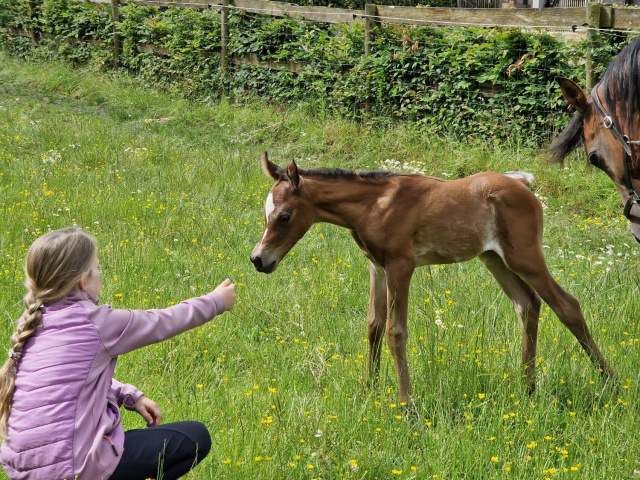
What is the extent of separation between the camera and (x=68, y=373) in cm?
255

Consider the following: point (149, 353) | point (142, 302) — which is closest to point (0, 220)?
point (142, 302)

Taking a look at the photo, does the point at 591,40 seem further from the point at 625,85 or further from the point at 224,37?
the point at 224,37

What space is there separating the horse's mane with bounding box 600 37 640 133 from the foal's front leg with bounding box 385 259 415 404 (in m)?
1.47

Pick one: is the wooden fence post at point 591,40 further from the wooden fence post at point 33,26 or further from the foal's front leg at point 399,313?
the wooden fence post at point 33,26

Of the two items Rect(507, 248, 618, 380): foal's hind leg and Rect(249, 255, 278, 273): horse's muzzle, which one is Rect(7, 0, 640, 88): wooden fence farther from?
Rect(249, 255, 278, 273): horse's muzzle

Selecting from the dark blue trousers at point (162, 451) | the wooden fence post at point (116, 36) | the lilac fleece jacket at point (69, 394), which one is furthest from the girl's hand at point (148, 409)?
the wooden fence post at point (116, 36)

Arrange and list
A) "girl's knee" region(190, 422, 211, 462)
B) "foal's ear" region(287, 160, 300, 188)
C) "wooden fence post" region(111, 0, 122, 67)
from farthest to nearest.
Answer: "wooden fence post" region(111, 0, 122, 67) < "foal's ear" region(287, 160, 300, 188) < "girl's knee" region(190, 422, 211, 462)

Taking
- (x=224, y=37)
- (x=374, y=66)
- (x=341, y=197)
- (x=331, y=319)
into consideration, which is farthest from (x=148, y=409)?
(x=224, y=37)

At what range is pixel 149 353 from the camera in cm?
457

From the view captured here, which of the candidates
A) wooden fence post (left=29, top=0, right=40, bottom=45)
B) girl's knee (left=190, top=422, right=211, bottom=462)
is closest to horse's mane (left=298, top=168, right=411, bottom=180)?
girl's knee (left=190, top=422, right=211, bottom=462)

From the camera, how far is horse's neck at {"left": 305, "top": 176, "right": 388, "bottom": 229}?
3902 millimetres

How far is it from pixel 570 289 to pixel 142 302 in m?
3.28

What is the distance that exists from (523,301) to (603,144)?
101 centimetres

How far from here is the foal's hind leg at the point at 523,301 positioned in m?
4.19
